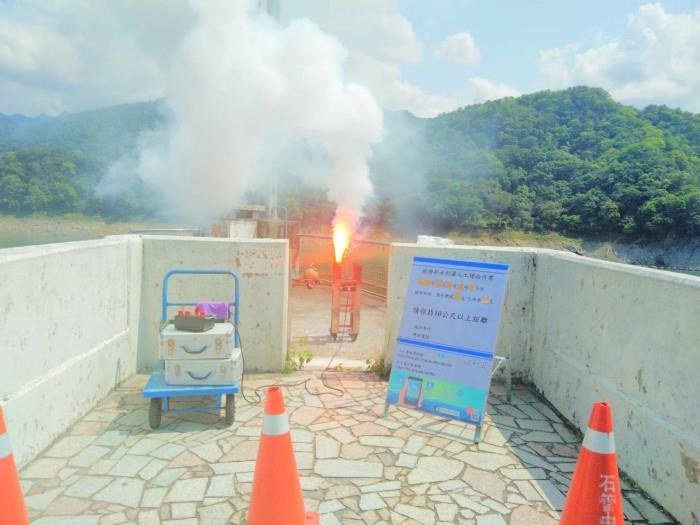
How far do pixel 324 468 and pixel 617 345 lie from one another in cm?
264

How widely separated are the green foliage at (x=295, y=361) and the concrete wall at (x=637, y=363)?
2.95m

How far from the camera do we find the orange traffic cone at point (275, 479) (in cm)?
270

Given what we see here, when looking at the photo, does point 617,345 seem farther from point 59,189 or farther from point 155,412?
point 59,189

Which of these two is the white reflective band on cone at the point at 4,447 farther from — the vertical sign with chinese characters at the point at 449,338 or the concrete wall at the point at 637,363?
the concrete wall at the point at 637,363

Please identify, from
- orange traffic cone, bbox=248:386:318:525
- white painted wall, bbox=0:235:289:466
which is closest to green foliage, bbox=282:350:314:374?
white painted wall, bbox=0:235:289:466

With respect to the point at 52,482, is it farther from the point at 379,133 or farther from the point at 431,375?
the point at 379,133

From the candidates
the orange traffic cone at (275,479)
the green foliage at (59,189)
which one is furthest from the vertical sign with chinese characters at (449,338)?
the green foliage at (59,189)

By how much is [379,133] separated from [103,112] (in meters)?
71.3

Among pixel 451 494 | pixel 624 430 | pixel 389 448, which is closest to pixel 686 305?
pixel 624 430

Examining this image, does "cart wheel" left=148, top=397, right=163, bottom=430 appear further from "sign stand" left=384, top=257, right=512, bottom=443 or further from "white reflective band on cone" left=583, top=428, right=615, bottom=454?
"white reflective band on cone" left=583, top=428, right=615, bottom=454

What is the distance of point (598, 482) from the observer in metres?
2.58

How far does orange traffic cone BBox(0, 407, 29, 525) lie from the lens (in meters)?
2.44

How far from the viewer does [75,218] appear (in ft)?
200

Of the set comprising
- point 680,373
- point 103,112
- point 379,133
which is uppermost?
point 103,112
